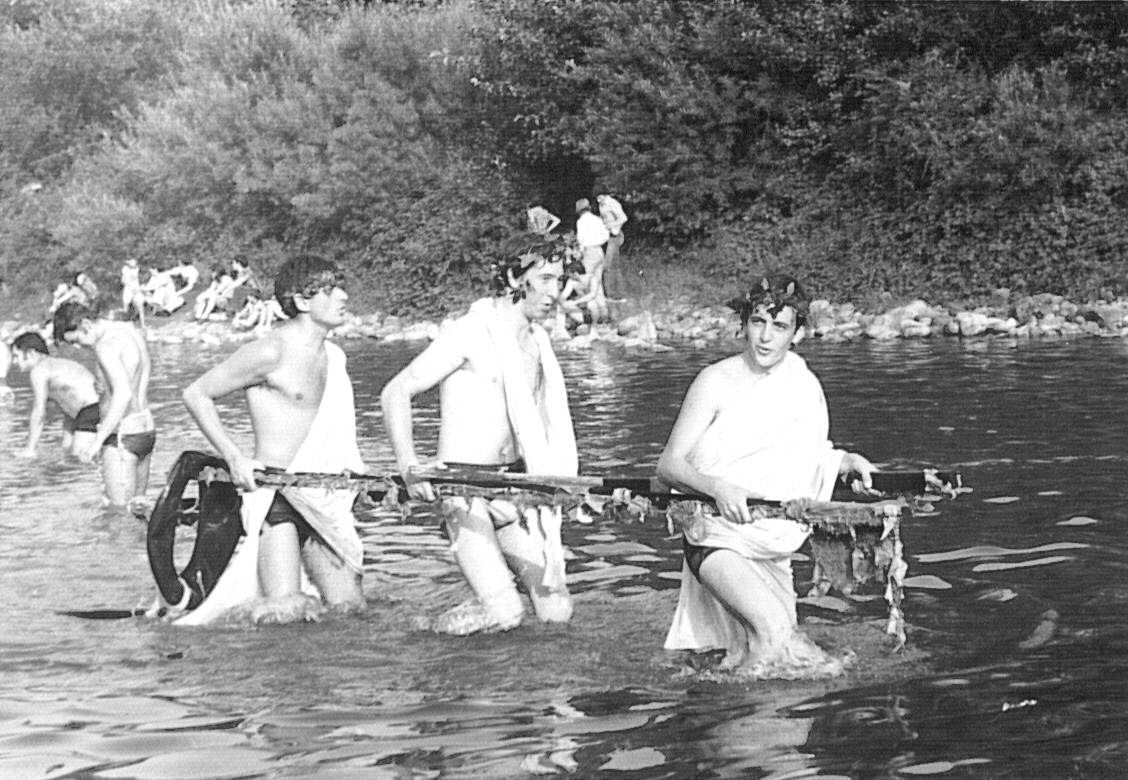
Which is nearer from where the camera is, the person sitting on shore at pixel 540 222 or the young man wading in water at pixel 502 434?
the young man wading in water at pixel 502 434

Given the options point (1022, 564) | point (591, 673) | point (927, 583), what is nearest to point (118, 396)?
point (591, 673)

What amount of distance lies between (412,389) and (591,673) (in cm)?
156

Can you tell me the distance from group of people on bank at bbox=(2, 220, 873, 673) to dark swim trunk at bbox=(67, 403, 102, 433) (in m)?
5.12

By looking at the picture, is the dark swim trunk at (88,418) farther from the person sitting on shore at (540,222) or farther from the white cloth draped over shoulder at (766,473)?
the white cloth draped over shoulder at (766,473)

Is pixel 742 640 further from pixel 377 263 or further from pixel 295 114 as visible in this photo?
pixel 295 114

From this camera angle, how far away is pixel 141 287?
→ 43.5 m

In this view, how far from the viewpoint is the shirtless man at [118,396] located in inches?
479

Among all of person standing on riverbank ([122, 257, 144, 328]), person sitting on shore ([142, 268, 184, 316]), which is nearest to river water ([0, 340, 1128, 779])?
person standing on riverbank ([122, 257, 144, 328])

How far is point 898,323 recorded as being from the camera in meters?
26.0

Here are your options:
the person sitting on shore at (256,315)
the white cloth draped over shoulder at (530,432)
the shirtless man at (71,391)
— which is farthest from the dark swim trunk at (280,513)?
the person sitting on shore at (256,315)

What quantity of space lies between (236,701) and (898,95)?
22.8 metres

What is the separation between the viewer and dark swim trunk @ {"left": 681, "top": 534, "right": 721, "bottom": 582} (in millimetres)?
7297

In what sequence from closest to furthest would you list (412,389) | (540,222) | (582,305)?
(412,389) → (540,222) → (582,305)

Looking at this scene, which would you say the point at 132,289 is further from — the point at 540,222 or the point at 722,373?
the point at 722,373
